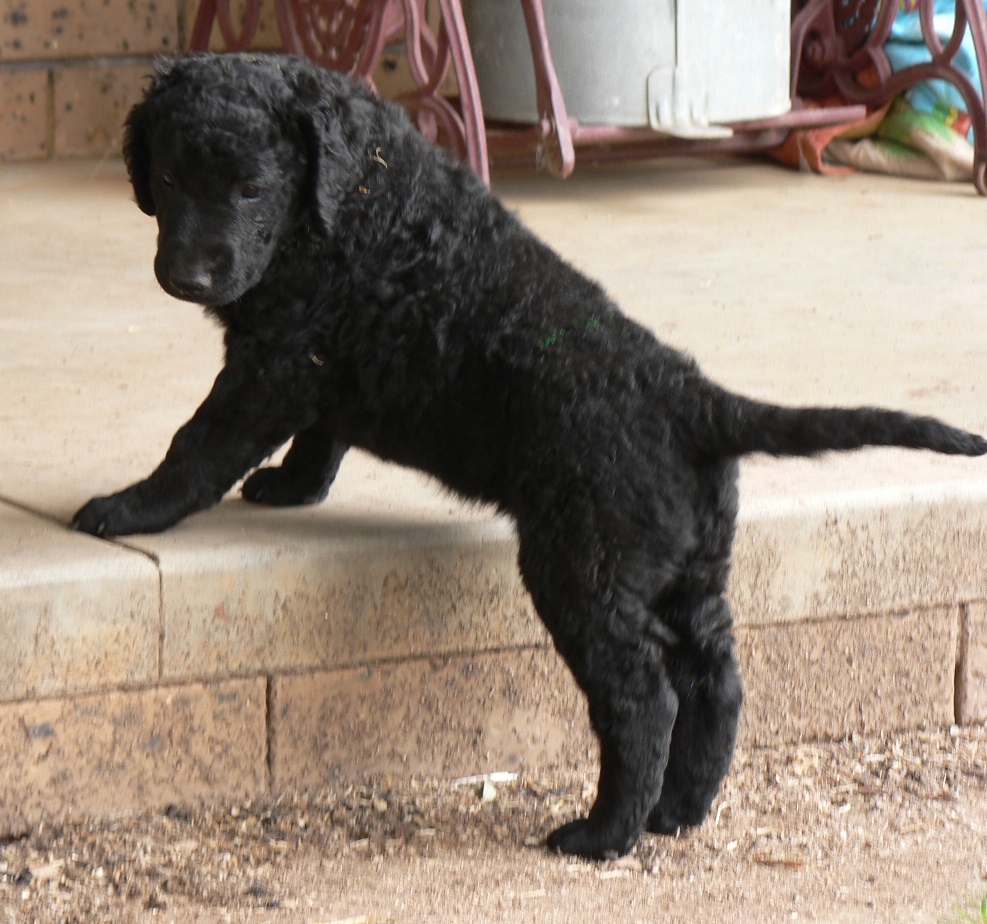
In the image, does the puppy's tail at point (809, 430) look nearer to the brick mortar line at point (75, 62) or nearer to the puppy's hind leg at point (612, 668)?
the puppy's hind leg at point (612, 668)

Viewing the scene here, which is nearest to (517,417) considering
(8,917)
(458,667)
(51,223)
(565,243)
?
(458,667)

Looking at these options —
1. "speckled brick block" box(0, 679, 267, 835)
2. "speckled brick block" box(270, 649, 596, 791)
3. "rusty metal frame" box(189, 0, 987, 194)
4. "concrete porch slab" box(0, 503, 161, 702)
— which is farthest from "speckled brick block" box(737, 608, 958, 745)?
"rusty metal frame" box(189, 0, 987, 194)

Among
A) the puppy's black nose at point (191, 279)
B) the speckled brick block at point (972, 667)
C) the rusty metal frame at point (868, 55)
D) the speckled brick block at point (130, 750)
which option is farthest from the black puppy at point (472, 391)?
the rusty metal frame at point (868, 55)

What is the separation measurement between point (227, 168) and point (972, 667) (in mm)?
1857

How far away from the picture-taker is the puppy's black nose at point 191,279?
2453 millimetres

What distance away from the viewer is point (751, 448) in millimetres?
2441

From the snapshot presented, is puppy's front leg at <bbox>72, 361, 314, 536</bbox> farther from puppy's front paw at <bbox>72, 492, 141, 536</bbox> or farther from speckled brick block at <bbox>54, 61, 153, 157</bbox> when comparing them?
speckled brick block at <bbox>54, 61, 153, 157</bbox>

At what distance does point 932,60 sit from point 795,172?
29.6 inches

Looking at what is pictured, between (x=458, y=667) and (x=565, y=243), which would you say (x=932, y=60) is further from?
(x=458, y=667)

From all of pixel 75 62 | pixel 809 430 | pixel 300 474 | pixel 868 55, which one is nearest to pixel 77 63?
pixel 75 62

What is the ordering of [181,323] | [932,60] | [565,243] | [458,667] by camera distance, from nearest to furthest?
[458,667]
[181,323]
[565,243]
[932,60]

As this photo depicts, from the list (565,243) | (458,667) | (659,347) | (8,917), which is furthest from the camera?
(565,243)

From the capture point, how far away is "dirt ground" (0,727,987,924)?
250 centimetres

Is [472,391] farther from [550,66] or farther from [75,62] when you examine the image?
[75,62]
